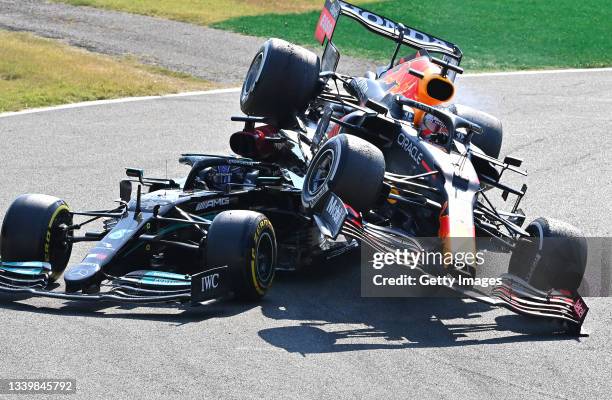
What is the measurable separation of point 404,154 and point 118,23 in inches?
664

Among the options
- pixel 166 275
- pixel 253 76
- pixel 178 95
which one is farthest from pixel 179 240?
pixel 178 95

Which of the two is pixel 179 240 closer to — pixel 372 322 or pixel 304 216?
pixel 304 216

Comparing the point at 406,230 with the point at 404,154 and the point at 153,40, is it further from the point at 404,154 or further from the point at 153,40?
the point at 153,40

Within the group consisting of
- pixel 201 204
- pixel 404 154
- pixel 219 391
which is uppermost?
pixel 404 154

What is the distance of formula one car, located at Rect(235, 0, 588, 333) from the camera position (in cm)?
909

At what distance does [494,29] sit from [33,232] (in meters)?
18.6

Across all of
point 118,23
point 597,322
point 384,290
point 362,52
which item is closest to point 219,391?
point 384,290

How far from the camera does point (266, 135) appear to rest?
471 inches

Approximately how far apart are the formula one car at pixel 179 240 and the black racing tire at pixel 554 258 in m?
1.86

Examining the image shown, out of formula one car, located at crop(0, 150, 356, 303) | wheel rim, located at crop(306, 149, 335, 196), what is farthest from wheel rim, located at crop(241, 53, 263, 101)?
wheel rim, located at crop(306, 149, 335, 196)

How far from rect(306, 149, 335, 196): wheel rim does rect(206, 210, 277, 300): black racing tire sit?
0.62 metres

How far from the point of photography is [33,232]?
31.4 ft

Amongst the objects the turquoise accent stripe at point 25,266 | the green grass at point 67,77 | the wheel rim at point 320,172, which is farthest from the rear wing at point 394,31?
the green grass at point 67,77

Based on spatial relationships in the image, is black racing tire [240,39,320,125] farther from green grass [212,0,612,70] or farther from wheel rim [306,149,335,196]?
green grass [212,0,612,70]
